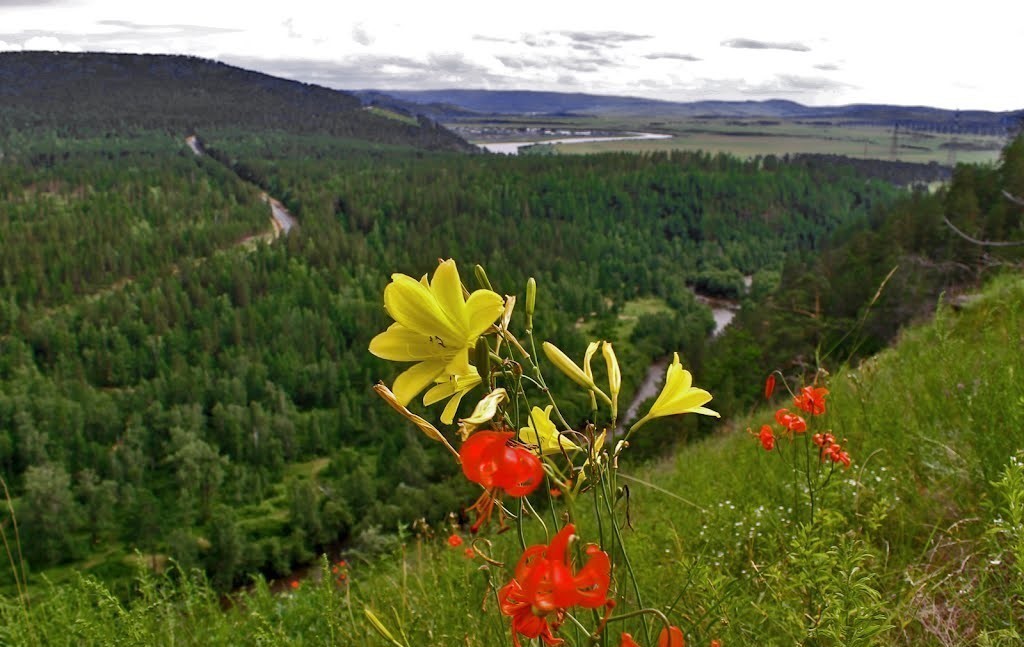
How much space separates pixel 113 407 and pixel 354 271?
32178 millimetres

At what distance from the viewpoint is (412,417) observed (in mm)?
1151

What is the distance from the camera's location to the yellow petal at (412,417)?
1.17 meters

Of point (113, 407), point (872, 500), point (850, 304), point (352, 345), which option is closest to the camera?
point (872, 500)

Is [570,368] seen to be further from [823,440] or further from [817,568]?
[823,440]

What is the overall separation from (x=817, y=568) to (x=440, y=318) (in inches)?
46.6

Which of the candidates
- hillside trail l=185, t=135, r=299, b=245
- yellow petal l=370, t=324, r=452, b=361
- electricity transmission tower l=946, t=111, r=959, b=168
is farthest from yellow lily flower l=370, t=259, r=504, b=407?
electricity transmission tower l=946, t=111, r=959, b=168

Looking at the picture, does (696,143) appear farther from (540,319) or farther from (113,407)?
(113,407)

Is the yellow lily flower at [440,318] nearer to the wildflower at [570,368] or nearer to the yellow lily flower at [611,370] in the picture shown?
the wildflower at [570,368]

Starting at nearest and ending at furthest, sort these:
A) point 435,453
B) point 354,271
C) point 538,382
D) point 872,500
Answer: point 538,382, point 872,500, point 435,453, point 354,271

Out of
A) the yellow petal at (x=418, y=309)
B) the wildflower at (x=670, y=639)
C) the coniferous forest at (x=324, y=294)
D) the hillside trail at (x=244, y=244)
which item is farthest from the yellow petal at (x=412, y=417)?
the hillside trail at (x=244, y=244)

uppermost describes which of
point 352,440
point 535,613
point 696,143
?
point 696,143

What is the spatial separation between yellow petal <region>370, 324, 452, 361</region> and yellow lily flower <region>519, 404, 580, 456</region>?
8.4 inches

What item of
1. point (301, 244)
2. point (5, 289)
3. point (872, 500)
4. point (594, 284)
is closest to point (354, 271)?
point (301, 244)

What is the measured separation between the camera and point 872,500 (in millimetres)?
3016
